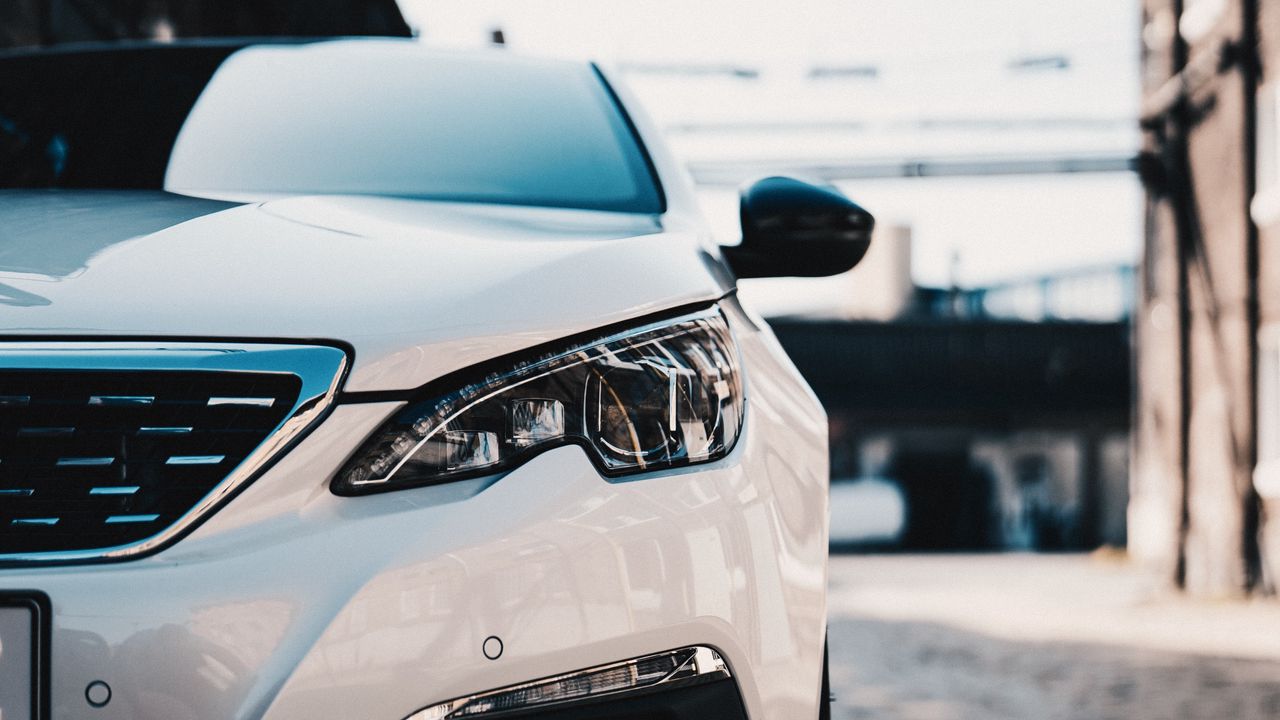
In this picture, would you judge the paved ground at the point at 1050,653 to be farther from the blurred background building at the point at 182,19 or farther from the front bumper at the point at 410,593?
the blurred background building at the point at 182,19

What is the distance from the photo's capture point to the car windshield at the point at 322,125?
2.03 meters

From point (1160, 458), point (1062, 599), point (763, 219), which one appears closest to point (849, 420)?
point (1160, 458)

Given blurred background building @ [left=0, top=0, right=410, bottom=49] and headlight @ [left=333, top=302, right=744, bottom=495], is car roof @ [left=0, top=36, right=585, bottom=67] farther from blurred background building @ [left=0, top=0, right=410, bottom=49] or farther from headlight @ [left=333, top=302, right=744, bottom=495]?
blurred background building @ [left=0, top=0, right=410, bottom=49]

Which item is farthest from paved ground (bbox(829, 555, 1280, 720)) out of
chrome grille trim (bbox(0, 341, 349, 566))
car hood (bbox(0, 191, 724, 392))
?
chrome grille trim (bbox(0, 341, 349, 566))

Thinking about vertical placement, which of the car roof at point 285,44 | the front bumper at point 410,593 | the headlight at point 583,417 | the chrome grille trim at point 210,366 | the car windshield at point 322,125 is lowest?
the front bumper at point 410,593

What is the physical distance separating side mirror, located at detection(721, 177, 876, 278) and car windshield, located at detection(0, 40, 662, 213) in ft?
0.54

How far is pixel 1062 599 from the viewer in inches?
476

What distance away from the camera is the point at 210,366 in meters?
1.23

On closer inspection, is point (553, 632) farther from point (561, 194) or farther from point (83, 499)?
point (561, 194)

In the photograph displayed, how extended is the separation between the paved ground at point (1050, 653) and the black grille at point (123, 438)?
4.30 metres

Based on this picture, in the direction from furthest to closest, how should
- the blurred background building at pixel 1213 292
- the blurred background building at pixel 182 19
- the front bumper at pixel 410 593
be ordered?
the blurred background building at pixel 1213 292 → the blurred background building at pixel 182 19 → the front bumper at pixel 410 593

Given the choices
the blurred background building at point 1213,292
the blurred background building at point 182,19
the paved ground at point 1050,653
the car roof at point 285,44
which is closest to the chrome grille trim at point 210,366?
the car roof at point 285,44

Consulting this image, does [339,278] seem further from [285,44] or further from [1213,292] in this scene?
[1213,292]

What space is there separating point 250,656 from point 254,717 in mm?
52
